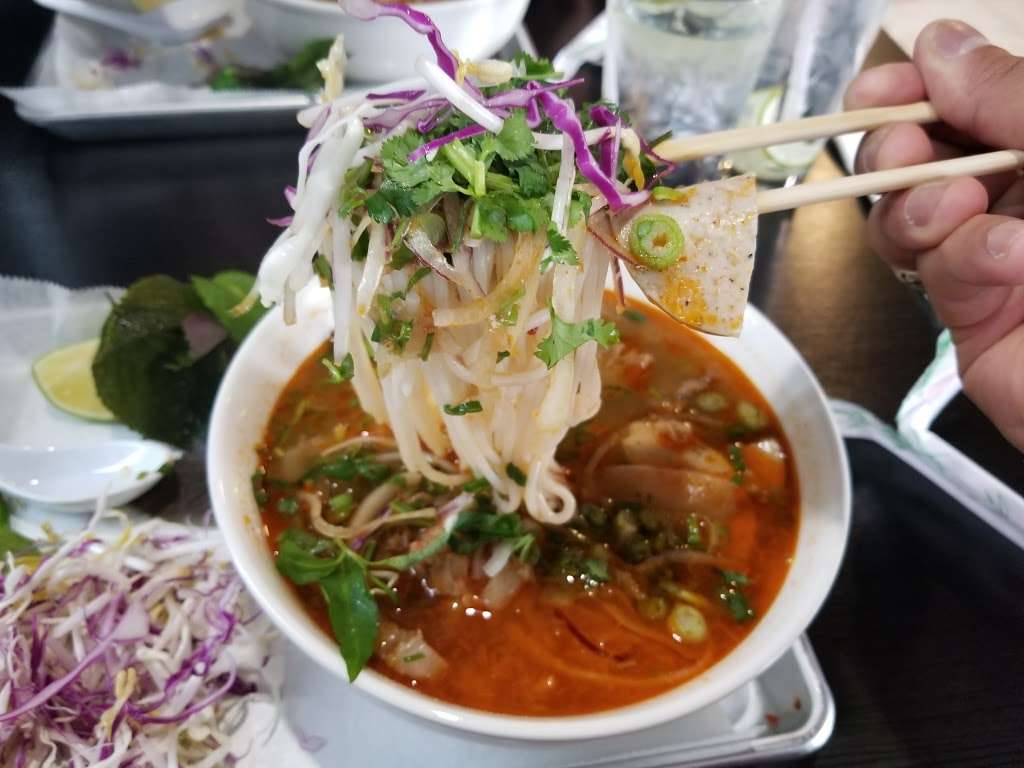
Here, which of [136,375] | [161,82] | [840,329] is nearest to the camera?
[136,375]

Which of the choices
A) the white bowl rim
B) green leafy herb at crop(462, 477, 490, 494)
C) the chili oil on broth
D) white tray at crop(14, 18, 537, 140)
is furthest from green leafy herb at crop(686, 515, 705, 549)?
the white bowl rim

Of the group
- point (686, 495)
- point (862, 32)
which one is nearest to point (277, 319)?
point (686, 495)

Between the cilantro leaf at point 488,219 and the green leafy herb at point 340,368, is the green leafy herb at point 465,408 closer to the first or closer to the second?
the green leafy herb at point 340,368

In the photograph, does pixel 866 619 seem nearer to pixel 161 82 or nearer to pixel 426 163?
pixel 426 163

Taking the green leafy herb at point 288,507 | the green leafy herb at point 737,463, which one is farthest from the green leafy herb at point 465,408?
the green leafy herb at point 737,463

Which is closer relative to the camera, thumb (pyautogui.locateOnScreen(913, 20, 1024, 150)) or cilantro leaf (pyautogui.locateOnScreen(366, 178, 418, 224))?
cilantro leaf (pyautogui.locateOnScreen(366, 178, 418, 224))

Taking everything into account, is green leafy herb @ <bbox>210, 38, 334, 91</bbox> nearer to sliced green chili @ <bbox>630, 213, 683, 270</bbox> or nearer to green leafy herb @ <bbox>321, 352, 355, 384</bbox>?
green leafy herb @ <bbox>321, 352, 355, 384</bbox>
